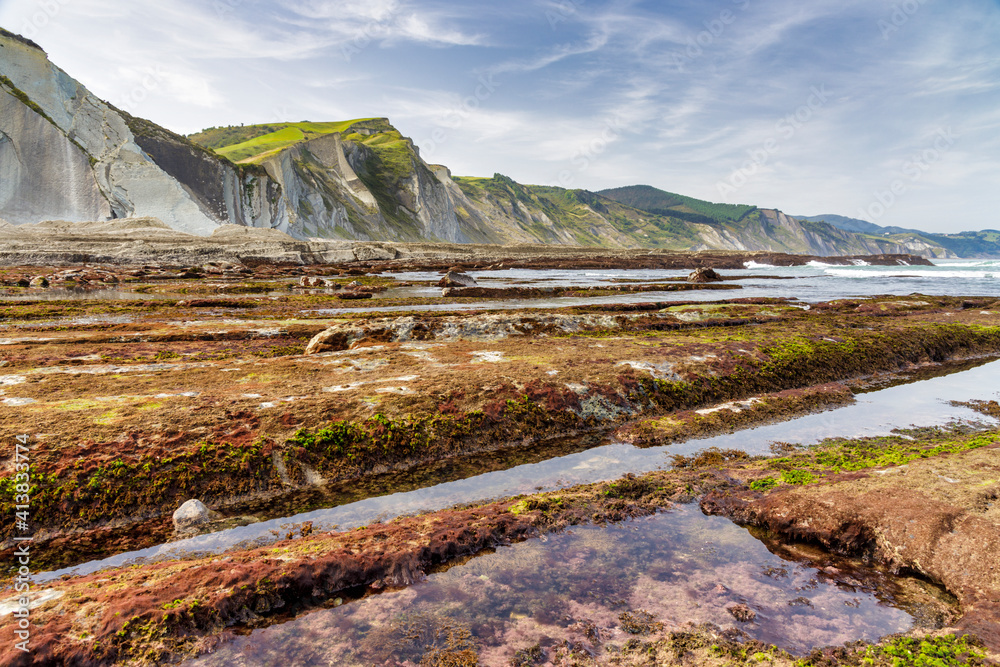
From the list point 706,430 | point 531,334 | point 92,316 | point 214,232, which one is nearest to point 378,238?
point 214,232

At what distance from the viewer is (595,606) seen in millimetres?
5223

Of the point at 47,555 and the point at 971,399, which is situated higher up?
the point at 971,399

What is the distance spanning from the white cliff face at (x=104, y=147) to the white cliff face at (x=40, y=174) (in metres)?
0.54

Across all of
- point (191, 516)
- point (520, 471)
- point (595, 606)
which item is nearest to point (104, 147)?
point (191, 516)

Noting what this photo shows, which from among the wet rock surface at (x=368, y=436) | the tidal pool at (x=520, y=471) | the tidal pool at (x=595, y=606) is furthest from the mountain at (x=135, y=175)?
the tidal pool at (x=595, y=606)

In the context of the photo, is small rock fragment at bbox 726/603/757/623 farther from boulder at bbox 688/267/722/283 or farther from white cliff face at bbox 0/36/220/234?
white cliff face at bbox 0/36/220/234

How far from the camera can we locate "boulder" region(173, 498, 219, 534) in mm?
6925

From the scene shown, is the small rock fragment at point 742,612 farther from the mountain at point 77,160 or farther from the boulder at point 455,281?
the mountain at point 77,160

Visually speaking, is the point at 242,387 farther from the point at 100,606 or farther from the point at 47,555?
the point at 100,606

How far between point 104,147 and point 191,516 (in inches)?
3816

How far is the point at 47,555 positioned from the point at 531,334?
16.1 metres

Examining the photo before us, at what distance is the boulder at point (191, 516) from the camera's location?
6925 mm

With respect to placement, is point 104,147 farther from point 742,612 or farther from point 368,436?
point 742,612

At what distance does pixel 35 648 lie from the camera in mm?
4207
